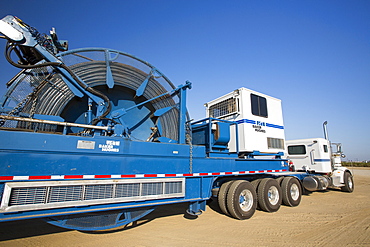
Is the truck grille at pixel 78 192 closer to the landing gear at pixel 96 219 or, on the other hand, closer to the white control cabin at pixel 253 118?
the landing gear at pixel 96 219

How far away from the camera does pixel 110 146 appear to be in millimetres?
3783

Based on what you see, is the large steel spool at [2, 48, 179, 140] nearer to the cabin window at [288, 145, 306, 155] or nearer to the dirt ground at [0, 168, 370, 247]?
the dirt ground at [0, 168, 370, 247]

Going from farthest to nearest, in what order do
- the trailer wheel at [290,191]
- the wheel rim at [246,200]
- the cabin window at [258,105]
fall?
the trailer wheel at [290,191]
the cabin window at [258,105]
the wheel rim at [246,200]

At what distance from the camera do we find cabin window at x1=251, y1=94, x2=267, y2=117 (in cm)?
662

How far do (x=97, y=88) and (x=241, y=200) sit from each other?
4.77m

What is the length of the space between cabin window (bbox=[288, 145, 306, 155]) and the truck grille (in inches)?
362

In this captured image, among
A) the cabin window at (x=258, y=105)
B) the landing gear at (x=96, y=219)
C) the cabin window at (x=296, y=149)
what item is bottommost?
the landing gear at (x=96, y=219)

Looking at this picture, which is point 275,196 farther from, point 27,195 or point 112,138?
point 27,195

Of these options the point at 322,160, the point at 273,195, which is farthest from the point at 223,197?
the point at 322,160


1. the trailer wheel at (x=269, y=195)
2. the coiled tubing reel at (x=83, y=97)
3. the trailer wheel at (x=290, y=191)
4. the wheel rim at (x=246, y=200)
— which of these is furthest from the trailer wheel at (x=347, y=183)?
the coiled tubing reel at (x=83, y=97)

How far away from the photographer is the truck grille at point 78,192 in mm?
3010

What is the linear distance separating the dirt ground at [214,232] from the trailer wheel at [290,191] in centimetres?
92

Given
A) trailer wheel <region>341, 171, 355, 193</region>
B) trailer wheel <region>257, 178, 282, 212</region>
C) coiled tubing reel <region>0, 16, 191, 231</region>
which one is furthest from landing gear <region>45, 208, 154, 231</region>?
trailer wheel <region>341, 171, 355, 193</region>

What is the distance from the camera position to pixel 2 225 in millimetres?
4832
